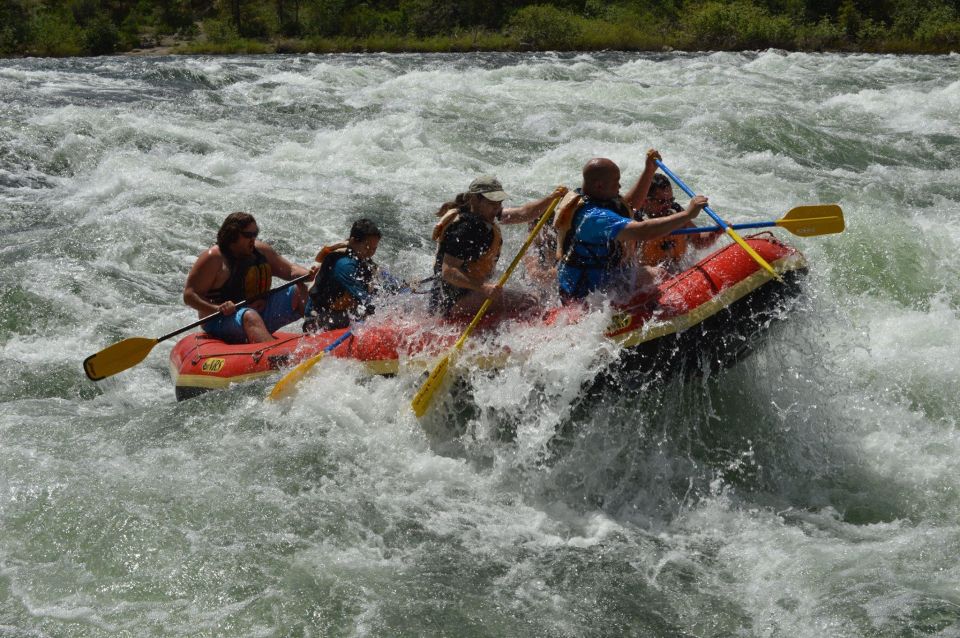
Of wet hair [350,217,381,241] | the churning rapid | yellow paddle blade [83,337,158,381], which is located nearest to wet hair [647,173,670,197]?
the churning rapid

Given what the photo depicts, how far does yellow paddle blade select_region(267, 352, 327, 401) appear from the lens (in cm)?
527

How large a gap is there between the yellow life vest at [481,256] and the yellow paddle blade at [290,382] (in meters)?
1.04

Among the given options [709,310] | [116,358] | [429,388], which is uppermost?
[709,310]

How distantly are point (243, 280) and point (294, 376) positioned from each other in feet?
3.75

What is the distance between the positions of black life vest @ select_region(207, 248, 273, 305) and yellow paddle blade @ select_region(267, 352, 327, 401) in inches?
37.8

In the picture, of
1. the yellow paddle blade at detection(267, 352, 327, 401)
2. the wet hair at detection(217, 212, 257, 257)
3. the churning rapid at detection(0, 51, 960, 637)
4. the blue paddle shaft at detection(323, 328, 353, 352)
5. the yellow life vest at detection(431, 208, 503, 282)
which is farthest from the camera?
the wet hair at detection(217, 212, 257, 257)

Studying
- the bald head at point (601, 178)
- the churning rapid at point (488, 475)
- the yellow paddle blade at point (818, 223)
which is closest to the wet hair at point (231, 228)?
the churning rapid at point (488, 475)

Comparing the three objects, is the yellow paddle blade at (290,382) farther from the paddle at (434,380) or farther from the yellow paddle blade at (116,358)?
the yellow paddle blade at (116,358)

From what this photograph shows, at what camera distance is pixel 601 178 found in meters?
4.73

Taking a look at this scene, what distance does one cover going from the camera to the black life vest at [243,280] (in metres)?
6.09

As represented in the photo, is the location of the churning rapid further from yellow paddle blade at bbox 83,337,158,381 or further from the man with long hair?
the man with long hair

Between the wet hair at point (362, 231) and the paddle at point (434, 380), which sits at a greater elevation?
the wet hair at point (362, 231)

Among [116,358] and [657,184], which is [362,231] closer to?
[116,358]

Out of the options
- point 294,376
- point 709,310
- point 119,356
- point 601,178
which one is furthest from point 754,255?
point 119,356
